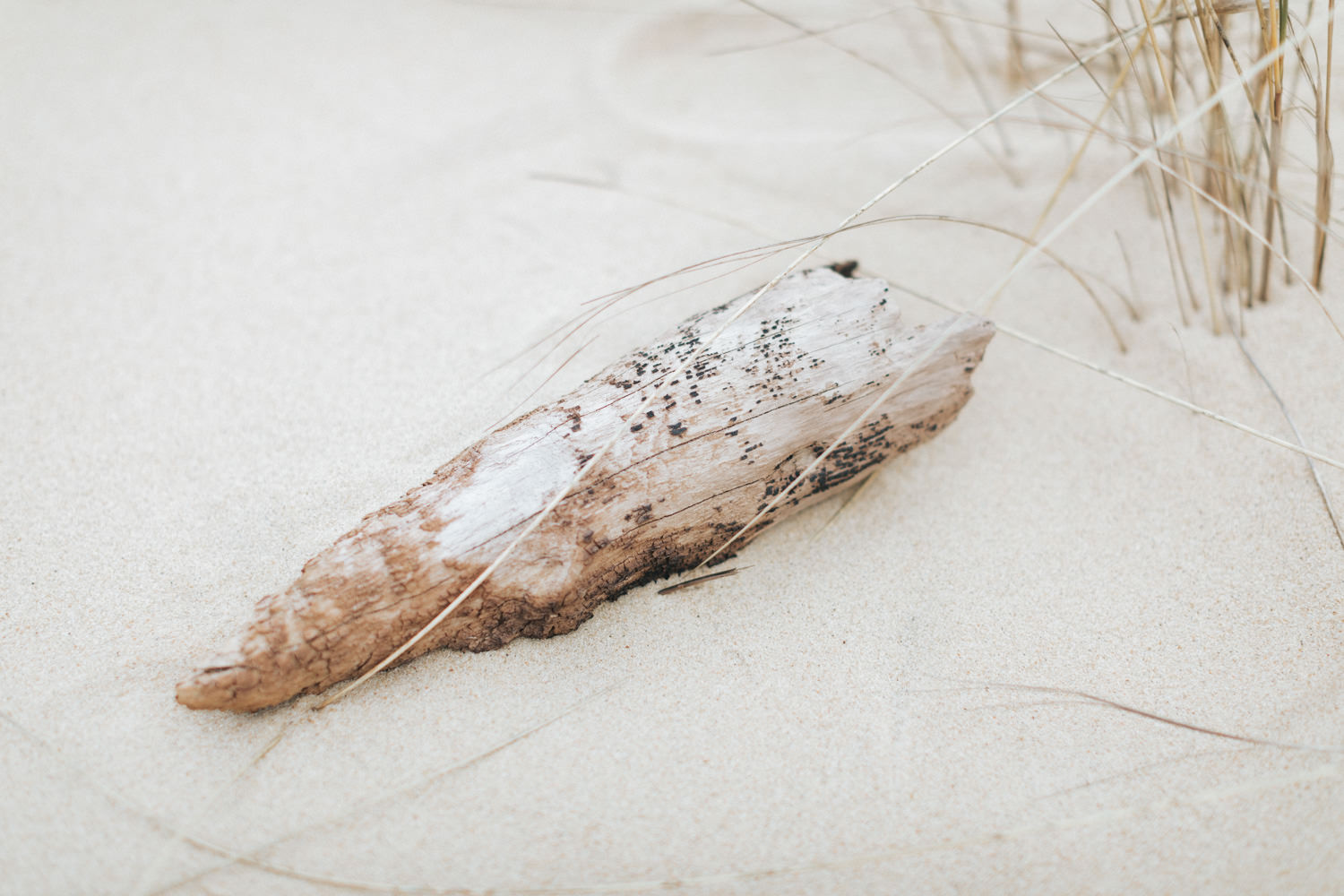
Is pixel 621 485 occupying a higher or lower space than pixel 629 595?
higher

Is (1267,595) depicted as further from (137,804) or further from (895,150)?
(137,804)

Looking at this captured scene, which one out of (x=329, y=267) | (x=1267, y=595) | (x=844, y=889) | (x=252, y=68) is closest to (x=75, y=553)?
(x=329, y=267)

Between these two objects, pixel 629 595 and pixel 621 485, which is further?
pixel 629 595

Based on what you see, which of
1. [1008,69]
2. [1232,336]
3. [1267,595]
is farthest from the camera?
[1008,69]
